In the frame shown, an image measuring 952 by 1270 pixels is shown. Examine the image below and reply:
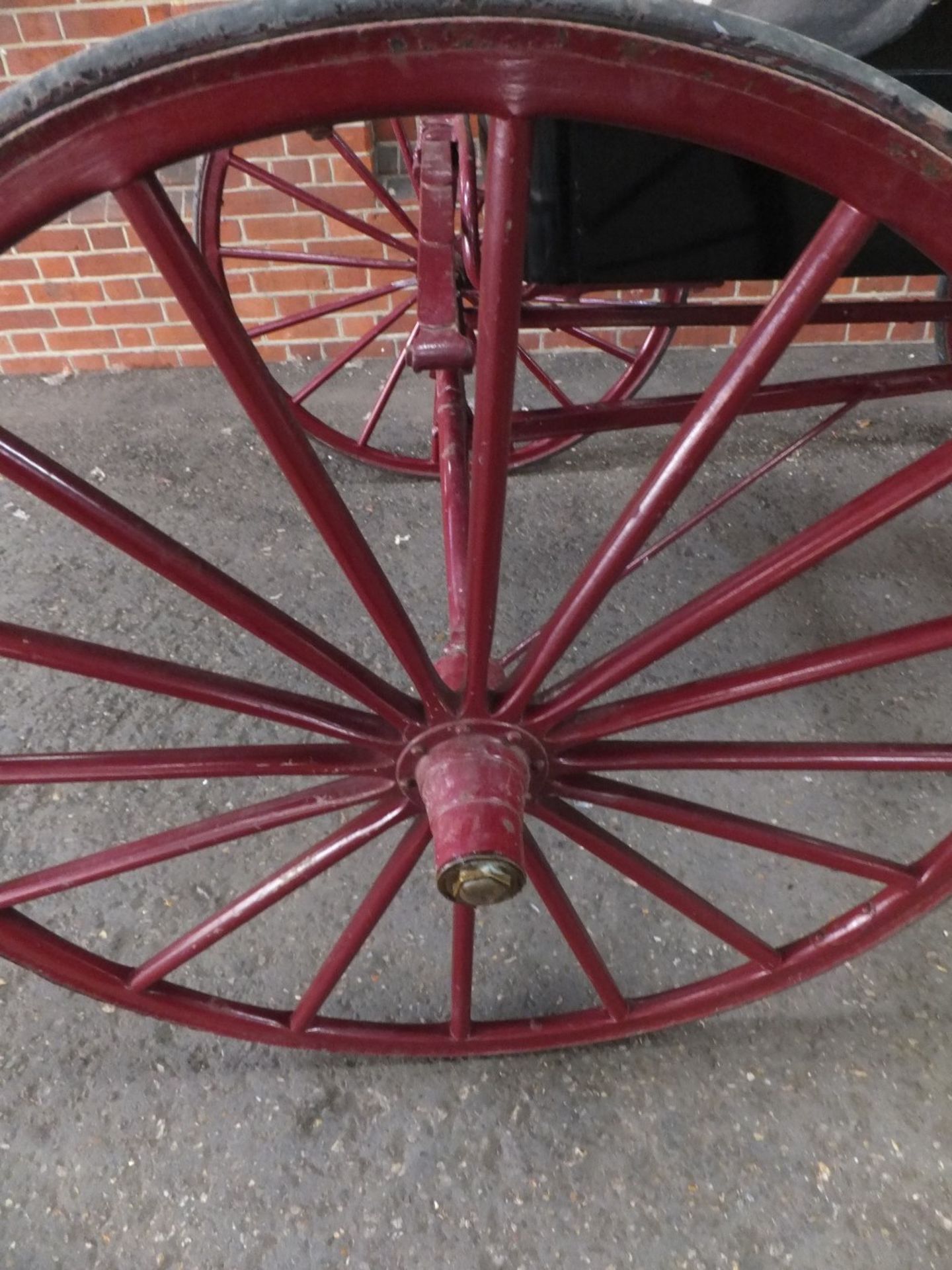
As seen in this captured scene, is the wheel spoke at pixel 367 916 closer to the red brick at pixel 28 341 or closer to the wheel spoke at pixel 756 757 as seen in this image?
the wheel spoke at pixel 756 757

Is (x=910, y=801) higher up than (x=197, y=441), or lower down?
lower down

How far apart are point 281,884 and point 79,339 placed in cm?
185

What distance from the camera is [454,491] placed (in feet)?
3.14

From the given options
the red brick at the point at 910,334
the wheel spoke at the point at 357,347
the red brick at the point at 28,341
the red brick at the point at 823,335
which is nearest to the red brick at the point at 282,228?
the wheel spoke at the point at 357,347

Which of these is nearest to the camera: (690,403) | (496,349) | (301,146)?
(496,349)

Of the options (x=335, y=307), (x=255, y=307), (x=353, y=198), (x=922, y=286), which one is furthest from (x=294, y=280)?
(x=922, y=286)

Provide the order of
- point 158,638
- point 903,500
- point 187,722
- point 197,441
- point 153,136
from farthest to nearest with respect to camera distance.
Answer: point 197,441, point 158,638, point 187,722, point 903,500, point 153,136

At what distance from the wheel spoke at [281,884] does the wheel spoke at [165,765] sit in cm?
8

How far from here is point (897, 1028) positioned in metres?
1.07

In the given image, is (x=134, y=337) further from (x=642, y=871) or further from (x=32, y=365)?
(x=642, y=871)

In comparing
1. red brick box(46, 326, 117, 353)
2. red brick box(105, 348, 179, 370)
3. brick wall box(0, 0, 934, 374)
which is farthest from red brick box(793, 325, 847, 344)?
red brick box(46, 326, 117, 353)

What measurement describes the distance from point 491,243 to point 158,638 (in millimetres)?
1218

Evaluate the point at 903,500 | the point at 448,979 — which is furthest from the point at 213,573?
the point at 448,979

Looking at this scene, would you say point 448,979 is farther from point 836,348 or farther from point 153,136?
point 836,348
